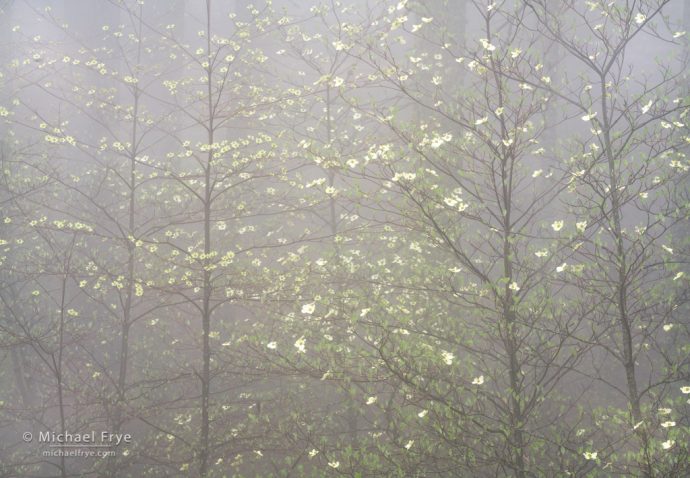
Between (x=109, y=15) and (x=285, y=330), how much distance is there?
42.2ft

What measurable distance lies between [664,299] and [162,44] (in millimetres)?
15629

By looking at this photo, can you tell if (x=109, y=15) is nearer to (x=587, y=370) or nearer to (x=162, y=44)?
(x=162, y=44)

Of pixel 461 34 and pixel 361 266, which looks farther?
pixel 461 34

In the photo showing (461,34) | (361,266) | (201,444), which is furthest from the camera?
(461,34)

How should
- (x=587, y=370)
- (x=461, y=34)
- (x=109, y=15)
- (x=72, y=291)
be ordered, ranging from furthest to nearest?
(x=109, y=15) < (x=72, y=291) < (x=587, y=370) < (x=461, y=34)

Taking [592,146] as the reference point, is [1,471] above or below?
below

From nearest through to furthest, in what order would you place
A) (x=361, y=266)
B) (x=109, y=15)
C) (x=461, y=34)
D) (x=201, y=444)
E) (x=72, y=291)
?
(x=201, y=444) → (x=361, y=266) → (x=461, y=34) → (x=72, y=291) → (x=109, y=15)

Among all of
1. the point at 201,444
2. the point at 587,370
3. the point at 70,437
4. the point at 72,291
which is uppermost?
the point at 72,291

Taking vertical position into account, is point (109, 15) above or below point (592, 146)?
above

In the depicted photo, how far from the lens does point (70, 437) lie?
7.34 meters

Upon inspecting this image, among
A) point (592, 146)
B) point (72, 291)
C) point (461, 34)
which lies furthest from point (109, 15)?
point (592, 146)

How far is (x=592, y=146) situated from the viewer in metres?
4.44

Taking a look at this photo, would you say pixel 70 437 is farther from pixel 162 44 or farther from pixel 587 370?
pixel 162 44

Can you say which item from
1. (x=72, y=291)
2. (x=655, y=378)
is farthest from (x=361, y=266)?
(x=72, y=291)
